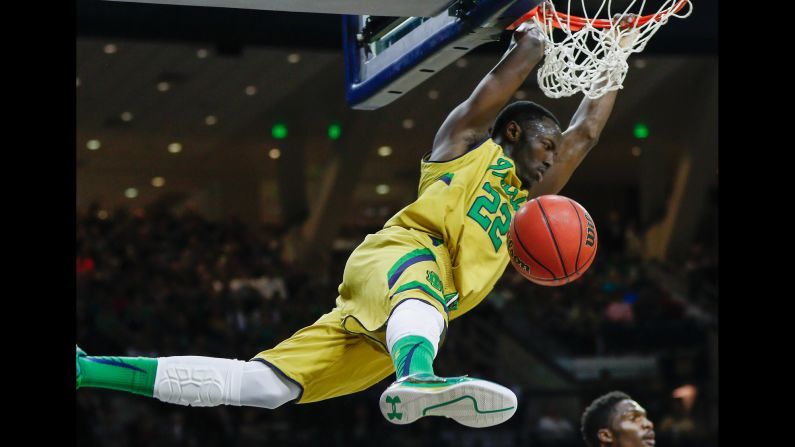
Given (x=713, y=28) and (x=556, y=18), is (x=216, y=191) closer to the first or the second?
(x=713, y=28)

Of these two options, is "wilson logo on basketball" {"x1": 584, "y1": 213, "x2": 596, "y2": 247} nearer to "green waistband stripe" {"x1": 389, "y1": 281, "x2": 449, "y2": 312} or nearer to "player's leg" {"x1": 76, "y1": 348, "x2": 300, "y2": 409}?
"green waistband stripe" {"x1": 389, "y1": 281, "x2": 449, "y2": 312}

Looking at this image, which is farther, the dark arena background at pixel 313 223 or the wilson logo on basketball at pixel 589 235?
the dark arena background at pixel 313 223

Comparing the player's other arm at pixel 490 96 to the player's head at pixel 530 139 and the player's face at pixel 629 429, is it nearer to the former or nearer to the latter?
the player's head at pixel 530 139

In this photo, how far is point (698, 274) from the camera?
16.6 m

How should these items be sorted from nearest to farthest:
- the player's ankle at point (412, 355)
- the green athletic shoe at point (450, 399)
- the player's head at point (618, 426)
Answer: the green athletic shoe at point (450, 399), the player's ankle at point (412, 355), the player's head at point (618, 426)

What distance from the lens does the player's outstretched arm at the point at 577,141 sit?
219 inches

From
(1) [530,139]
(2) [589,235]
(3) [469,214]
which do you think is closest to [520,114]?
(1) [530,139]

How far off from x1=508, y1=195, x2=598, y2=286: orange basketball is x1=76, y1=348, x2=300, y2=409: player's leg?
1100 millimetres

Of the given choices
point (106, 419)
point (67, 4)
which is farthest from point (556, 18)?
point (106, 419)

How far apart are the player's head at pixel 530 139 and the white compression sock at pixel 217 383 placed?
138 centimetres

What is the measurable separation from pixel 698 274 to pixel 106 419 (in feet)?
27.7

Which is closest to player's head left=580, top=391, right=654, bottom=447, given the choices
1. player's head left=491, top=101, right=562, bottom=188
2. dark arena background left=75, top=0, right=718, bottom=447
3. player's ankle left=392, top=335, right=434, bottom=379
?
player's head left=491, top=101, right=562, bottom=188

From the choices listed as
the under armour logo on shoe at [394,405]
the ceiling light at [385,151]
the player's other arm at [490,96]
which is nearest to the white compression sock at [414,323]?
the under armour logo on shoe at [394,405]

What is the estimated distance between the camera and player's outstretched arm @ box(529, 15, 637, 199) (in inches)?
219
